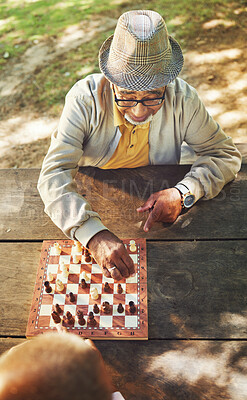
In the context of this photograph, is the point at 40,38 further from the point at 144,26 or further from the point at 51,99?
the point at 144,26

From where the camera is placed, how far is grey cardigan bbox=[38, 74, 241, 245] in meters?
2.21

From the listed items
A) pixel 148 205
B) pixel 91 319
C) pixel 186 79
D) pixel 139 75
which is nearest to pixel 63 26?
pixel 186 79

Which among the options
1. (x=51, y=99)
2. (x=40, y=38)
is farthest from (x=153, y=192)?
(x=40, y=38)

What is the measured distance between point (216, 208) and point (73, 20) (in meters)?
4.97

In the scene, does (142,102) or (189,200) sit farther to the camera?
(189,200)

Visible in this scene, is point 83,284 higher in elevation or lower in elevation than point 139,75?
lower

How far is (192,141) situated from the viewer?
2.56 m

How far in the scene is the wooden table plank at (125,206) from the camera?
2.24 m

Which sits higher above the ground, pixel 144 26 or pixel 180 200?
pixel 144 26

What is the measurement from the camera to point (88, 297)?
6.62 feet

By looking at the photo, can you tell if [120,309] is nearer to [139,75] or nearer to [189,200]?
[189,200]

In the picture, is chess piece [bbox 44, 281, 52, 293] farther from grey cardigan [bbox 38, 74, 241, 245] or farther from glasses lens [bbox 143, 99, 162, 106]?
glasses lens [bbox 143, 99, 162, 106]

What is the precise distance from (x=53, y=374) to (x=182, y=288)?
1.11 metres

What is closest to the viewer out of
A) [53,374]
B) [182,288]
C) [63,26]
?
[53,374]
